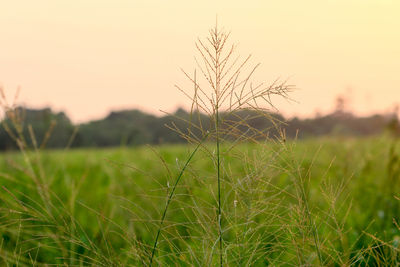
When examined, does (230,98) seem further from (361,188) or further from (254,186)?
(361,188)

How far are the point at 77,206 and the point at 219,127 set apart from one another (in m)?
2.52

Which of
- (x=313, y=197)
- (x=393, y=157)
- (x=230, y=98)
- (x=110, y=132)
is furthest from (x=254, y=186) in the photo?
(x=110, y=132)

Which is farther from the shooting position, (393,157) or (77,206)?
(77,206)

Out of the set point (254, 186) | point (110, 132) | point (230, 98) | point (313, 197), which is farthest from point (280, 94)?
point (110, 132)

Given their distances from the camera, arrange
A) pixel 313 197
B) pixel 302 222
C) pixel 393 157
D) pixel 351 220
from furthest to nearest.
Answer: pixel 313 197, pixel 351 220, pixel 393 157, pixel 302 222

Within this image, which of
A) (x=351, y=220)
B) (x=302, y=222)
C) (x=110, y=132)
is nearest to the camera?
(x=302, y=222)

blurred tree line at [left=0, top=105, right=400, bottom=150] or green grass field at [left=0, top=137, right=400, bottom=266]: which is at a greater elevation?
blurred tree line at [left=0, top=105, right=400, bottom=150]

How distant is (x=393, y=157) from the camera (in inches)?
86.1

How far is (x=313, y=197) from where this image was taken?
3.14 meters

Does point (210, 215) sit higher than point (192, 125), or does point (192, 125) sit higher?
point (192, 125)

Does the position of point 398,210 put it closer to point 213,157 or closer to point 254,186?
point 254,186

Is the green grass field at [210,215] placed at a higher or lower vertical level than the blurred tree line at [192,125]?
lower

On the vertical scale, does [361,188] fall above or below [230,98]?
below

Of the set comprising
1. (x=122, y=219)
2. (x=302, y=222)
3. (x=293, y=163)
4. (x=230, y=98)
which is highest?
(x=230, y=98)
